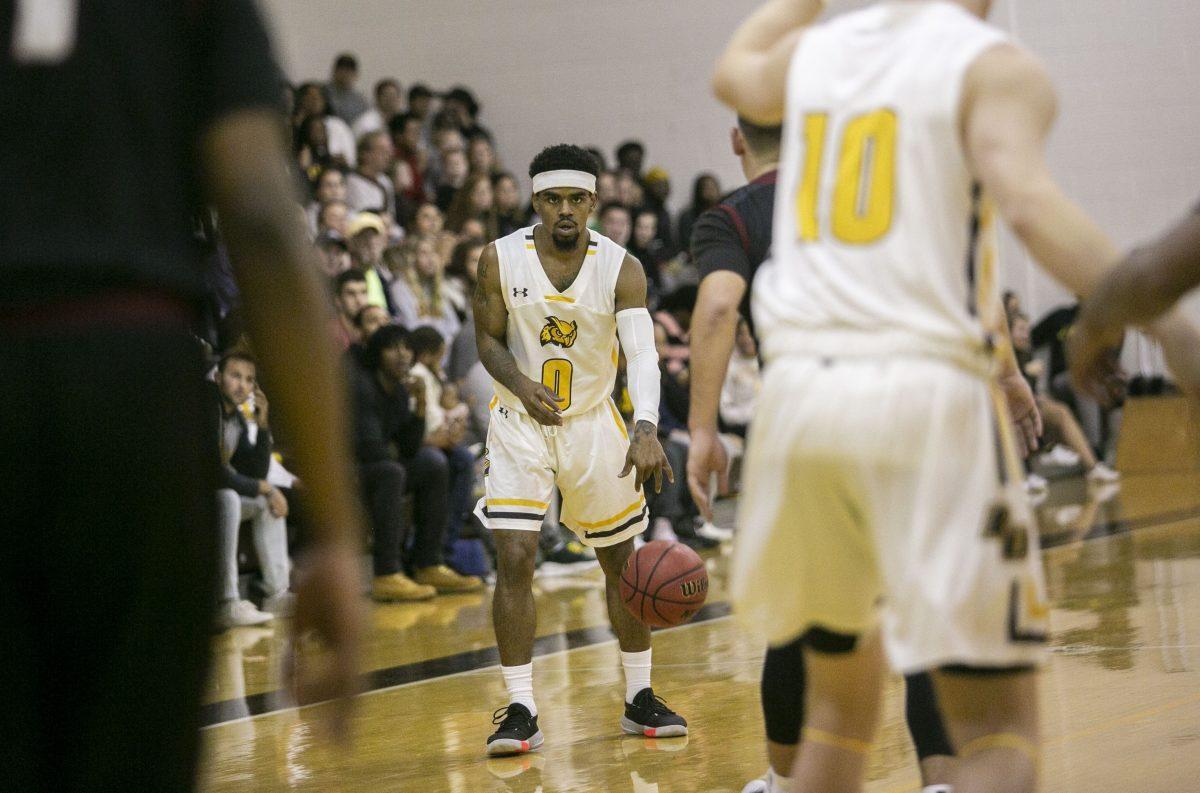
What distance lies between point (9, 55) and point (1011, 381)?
2.68 metres

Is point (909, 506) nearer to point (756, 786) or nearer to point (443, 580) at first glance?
point (756, 786)

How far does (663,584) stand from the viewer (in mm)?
5398

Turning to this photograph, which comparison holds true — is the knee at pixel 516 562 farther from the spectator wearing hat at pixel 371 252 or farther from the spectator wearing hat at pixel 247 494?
the spectator wearing hat at pixel 371 252

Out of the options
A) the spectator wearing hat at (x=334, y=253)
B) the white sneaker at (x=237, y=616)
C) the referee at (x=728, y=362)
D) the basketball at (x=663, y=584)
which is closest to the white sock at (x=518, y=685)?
the basketball at (x=663, y=584)

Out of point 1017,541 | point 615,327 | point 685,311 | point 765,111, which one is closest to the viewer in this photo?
point 1017,541

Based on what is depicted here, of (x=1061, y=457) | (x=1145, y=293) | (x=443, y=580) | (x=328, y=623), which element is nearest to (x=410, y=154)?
(x=443, y=580)

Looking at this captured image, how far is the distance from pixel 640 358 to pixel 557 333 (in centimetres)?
34

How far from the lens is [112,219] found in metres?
1.52

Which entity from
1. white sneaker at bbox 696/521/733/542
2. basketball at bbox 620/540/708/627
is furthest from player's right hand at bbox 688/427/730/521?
white sneaker at bbox 696/521/733/542

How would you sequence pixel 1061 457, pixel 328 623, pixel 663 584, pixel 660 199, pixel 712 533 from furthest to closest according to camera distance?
pixel 660 199
pixel 1061 457
pixel 712 533
pixel 663 584
pixel 328 623

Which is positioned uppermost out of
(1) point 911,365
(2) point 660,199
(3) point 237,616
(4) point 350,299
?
(2) point 660,199

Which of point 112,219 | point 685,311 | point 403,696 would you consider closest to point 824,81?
point 112,219

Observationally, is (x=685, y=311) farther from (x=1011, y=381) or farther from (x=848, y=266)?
(x=848, y=266)

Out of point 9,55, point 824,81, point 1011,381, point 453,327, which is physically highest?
point 453,327
